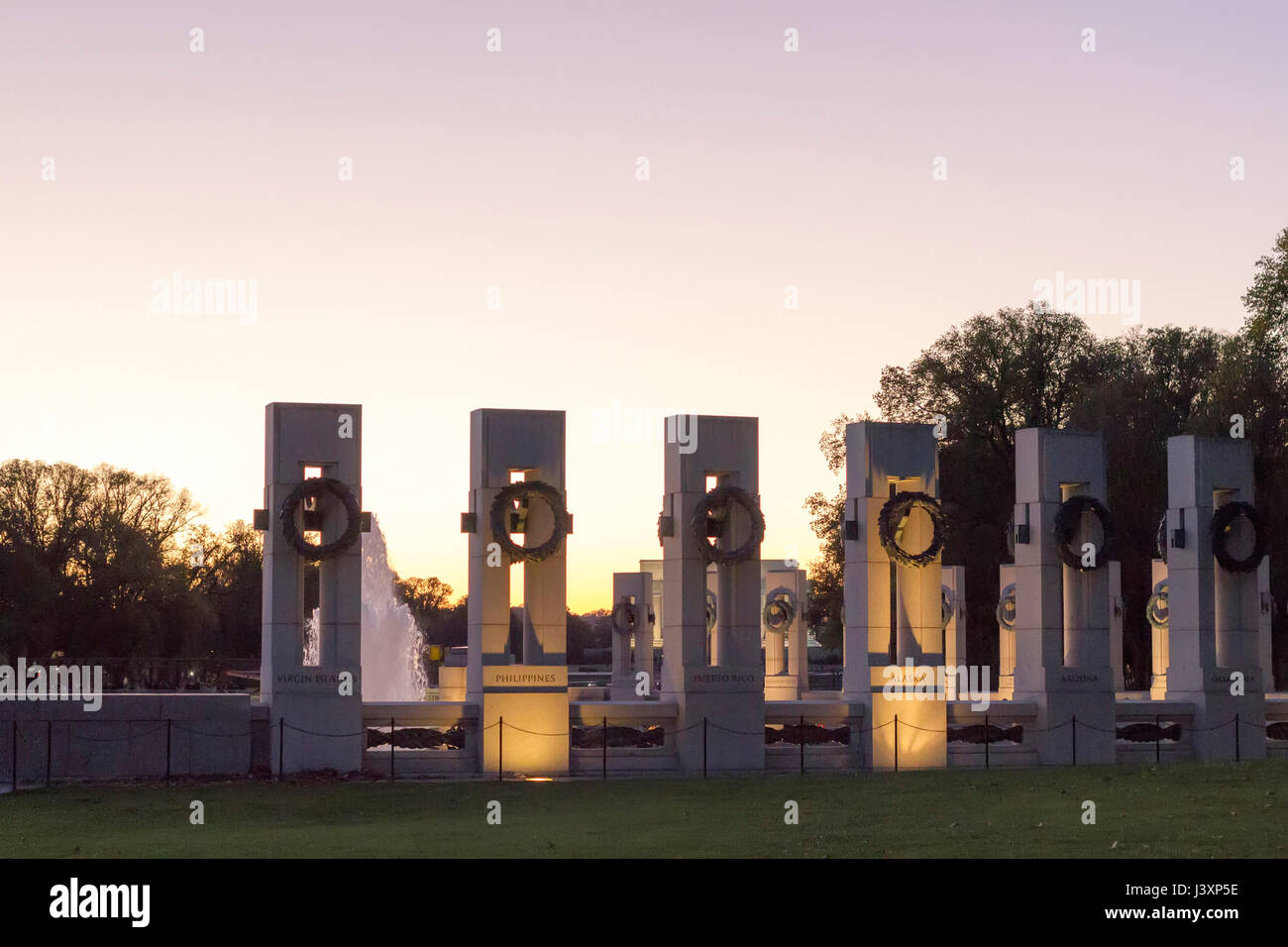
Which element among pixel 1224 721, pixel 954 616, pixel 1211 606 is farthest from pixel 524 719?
pixel 954 616

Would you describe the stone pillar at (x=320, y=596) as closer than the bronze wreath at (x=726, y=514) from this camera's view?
Yes

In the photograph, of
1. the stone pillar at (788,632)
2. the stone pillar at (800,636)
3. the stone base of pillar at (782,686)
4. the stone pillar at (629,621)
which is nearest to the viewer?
the stone base of pillar at (782,686)

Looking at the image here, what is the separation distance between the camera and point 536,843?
2016 cm

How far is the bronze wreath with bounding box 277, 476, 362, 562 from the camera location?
30.8 m

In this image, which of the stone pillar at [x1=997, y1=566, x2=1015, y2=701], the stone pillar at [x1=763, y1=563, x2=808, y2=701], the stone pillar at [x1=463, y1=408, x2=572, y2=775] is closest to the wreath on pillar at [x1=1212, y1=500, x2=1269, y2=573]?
the stone pillar at [x1=463, y1=408, x2=572, y2=775]

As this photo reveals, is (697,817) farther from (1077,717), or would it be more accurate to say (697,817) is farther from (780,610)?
(780,610)

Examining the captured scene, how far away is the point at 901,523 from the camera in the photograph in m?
34.2

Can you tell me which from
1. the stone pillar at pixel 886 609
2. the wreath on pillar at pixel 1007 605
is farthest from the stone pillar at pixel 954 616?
the stone pillar at pixel 886 609

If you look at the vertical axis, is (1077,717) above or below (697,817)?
above

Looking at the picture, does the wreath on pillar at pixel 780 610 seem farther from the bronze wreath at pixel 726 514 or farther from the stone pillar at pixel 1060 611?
the bronze wreath at pixel 726 514

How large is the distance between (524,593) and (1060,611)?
38.3ft

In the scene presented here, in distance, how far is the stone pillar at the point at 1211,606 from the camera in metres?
37.0

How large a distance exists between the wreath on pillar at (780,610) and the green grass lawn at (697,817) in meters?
28.8
